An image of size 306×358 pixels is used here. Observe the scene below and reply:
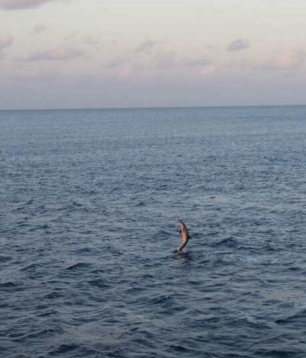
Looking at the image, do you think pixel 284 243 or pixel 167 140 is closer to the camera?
pixel 284 243

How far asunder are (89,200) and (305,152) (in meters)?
79.9

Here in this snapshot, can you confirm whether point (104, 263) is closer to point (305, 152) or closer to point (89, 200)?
point (89, 200)

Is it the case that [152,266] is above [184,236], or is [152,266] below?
below

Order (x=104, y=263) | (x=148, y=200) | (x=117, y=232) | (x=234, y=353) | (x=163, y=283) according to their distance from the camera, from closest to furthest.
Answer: (x=234, y=353), (x=163, y=283), (x=104, y=263), (x=117, y=232), (x=148, y=200)

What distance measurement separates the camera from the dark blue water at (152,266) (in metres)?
33.8

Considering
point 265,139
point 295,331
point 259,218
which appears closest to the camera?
point 295,331

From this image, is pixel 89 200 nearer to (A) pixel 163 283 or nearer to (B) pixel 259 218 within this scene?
(B) pixel 259 218

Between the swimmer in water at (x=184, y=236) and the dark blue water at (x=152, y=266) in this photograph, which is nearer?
the dark blue water at (x=152, y=266)

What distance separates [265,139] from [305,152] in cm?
5281

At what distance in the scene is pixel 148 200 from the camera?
254 ft

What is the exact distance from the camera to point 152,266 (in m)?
47.9

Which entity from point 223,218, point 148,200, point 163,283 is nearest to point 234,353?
point 163,283

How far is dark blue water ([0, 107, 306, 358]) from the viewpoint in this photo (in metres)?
33.8

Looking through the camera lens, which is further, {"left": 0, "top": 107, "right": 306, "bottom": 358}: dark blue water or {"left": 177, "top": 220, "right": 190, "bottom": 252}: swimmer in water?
{"left": 177, "top": 220, "right": 190, "bottom": 252}: swimmer in water
